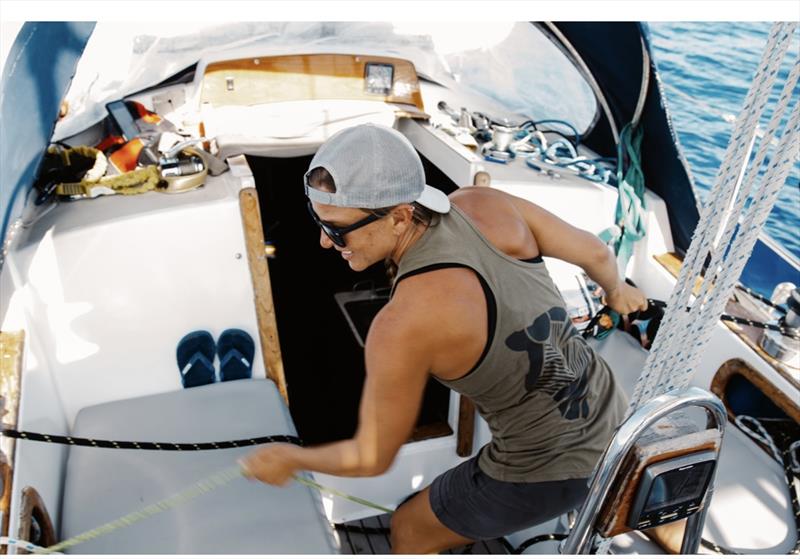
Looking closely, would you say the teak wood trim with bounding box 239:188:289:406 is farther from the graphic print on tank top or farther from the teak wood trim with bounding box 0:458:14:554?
the graphic print on tank top

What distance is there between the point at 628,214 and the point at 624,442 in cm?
218

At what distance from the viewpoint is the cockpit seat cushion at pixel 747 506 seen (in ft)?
6.48

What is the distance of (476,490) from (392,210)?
2.61 ft

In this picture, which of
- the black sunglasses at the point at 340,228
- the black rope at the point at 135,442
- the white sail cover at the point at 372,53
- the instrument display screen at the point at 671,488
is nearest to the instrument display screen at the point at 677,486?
the instrument display screen at the point at 671,488

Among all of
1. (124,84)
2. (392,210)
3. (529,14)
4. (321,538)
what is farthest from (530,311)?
(124,84)

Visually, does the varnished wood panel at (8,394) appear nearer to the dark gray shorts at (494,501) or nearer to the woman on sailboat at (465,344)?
the woman on sailboat at (465,344)

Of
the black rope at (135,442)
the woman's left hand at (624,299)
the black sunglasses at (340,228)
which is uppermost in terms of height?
the black sunglasses at (340,228)

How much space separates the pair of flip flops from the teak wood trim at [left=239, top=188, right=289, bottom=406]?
2.9 inches

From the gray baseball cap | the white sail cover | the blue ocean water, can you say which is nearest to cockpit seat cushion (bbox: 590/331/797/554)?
the gray baseball cap

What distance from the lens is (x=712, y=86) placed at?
31.0 ft

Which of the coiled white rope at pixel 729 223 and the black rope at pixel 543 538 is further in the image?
the black rope at pixel 543 538

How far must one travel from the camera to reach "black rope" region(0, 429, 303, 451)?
1632 millimetres

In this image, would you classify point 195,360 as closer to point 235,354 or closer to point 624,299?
point 235,354

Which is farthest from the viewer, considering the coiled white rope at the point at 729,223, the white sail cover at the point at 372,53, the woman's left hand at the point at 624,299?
the white sail cover at the point at 372,53
